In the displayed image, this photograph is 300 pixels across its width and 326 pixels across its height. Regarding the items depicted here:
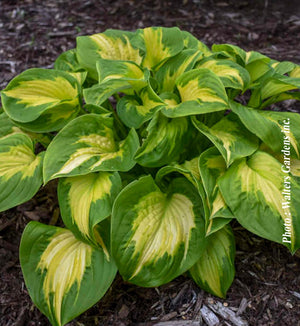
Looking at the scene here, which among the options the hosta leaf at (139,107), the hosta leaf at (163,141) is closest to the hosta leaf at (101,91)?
the hosta leaf at (139,107)

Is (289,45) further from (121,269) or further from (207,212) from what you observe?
(121,269)

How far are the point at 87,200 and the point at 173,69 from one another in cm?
92

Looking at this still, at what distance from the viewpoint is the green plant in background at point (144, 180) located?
5.34ft

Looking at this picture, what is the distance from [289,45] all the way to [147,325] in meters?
2.52

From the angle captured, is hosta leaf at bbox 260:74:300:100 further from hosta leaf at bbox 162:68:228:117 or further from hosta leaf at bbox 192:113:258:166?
hosta leaf at bbox 162:68:228:117

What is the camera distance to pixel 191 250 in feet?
5.51

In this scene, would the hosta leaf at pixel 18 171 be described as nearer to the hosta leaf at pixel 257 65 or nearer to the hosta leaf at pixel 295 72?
the hosta leaf at pixel 257 65

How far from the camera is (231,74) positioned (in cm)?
192

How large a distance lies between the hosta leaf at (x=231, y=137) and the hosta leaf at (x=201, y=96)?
0.36 feet

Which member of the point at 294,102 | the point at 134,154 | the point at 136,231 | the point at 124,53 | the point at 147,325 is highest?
the point at 124,53

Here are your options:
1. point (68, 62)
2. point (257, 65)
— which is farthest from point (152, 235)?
point (68, 62)

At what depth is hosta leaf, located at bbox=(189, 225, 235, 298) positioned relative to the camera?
5.79 feet

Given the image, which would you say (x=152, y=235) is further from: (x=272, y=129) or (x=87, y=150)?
(x=272, y=129)

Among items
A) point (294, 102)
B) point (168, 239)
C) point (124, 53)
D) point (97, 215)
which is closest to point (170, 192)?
point (168, 239)
